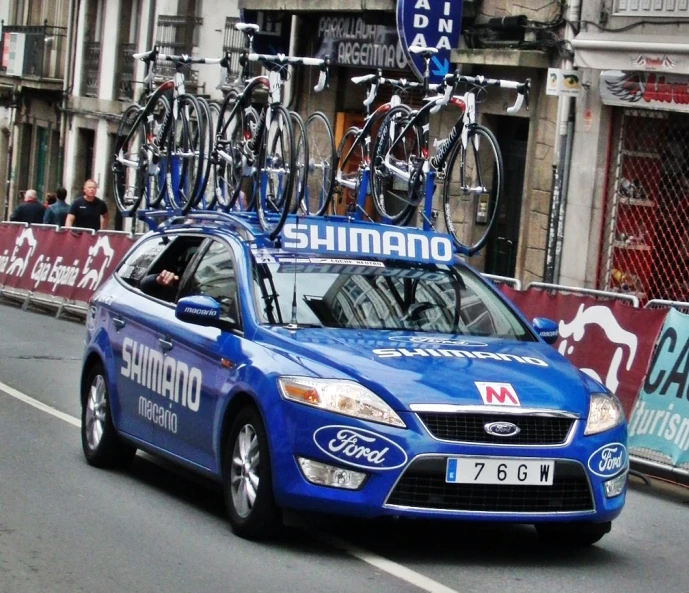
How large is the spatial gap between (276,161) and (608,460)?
4.52 metres

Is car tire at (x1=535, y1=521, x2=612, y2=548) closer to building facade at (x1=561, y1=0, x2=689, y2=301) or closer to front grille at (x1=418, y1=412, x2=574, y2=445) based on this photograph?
front grille at (x1=418, y1=412, x2=574, y2=445)

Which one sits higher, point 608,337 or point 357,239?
point 357,239

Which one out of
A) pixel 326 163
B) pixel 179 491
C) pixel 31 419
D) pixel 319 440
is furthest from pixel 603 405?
pixel 31 419

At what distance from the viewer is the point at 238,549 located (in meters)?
7.95

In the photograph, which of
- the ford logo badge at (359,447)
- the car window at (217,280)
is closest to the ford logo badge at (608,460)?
the ford logo badge at (359,447)

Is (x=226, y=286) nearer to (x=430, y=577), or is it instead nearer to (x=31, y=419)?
(x=430, y=577)

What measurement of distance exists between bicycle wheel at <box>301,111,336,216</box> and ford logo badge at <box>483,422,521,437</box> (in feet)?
11.8

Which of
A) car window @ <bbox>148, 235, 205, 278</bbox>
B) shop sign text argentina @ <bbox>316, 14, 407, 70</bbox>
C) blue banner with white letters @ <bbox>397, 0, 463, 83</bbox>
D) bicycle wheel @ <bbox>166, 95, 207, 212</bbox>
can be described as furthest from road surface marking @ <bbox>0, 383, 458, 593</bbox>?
shop sign text argentina @ <bbox>316, 14, 407, 70</bbox>

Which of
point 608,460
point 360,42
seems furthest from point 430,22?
point 608,460

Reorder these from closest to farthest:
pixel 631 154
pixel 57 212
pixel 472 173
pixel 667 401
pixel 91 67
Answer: pixel 472 173, pixel 667 401, pixel 631 154, pixel 57 212, pixel 91 67

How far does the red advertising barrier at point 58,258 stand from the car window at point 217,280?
12577 millimetres

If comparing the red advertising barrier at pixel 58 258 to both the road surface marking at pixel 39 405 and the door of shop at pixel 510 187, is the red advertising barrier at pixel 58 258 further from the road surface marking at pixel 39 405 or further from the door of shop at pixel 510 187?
the road surface marking at pixel 39 405

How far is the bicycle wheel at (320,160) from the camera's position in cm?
1145

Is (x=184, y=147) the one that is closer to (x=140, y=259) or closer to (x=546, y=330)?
(x=140, y=259)
